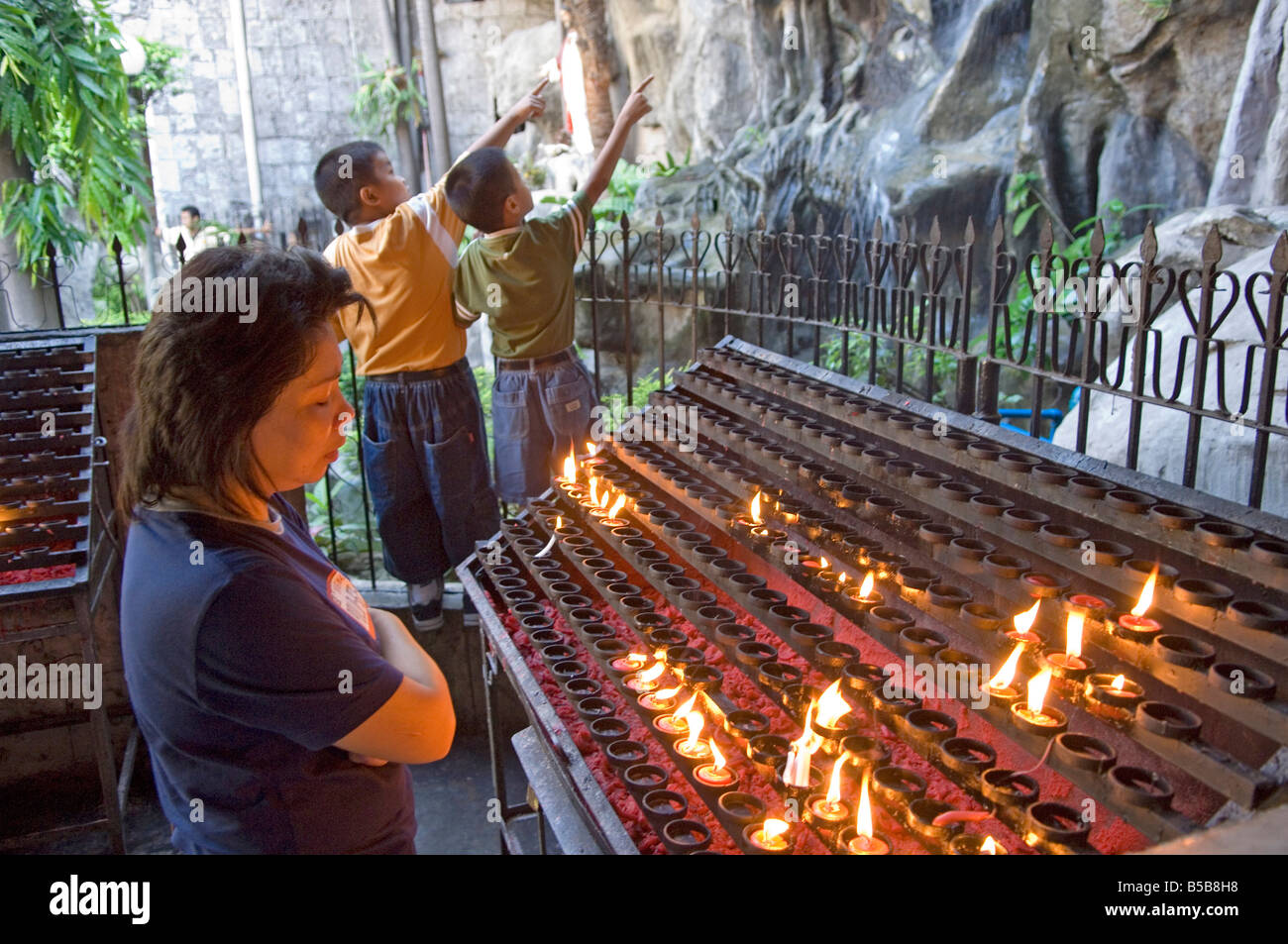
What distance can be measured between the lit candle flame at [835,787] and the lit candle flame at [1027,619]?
469 millimetres

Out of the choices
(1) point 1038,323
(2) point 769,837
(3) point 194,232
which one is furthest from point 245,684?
(3) point 194,232

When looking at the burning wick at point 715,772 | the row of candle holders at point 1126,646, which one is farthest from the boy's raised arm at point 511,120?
the burning wick at point 715,772

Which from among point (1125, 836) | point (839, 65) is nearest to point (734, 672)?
point (1125, 836)

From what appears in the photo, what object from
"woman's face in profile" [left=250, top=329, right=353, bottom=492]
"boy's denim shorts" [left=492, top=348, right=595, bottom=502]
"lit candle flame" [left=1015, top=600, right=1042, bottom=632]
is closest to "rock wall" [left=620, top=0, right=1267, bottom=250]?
"boy's denim shorts" [left=492, top=348, right=595, bottom=502]

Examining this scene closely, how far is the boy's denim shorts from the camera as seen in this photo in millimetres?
4855

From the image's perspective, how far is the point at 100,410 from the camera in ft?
16.8

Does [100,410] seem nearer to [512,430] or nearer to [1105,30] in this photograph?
[512,430]

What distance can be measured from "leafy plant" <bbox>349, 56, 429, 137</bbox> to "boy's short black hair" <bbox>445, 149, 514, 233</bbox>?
18.6 meters

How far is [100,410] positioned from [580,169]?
14607mm

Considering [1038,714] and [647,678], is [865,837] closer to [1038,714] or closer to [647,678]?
[1038,714]

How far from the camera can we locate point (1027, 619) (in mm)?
2033

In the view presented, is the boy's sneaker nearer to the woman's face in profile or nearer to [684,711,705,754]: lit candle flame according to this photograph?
[684,711,705,754]: lit candle flame

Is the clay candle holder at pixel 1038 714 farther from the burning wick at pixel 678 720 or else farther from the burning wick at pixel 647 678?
the burning wick at pixel 647 678

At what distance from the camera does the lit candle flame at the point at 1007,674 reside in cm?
193
